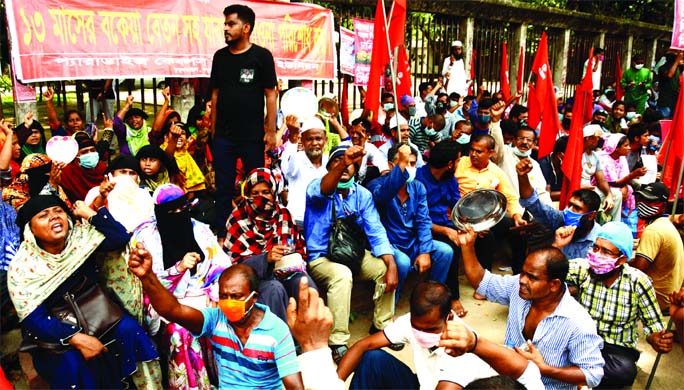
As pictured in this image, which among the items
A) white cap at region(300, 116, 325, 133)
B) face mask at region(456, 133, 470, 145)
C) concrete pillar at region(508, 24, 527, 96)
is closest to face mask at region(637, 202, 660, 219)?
face mask at region(456, 133, 470, 145)

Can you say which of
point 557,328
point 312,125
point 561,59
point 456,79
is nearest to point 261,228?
point 312,125

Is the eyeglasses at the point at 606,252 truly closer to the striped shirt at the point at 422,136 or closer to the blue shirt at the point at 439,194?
the blue shirt at the point at 439,194

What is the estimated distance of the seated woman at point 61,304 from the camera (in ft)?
10.1

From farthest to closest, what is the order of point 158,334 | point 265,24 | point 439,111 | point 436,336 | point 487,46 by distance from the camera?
point 487,46 → point 439,111 → point 265,24 → point 158,334 → point 436,336

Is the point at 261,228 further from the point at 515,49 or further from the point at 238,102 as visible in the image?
the point at 515,49

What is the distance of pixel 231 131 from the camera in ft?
16.7

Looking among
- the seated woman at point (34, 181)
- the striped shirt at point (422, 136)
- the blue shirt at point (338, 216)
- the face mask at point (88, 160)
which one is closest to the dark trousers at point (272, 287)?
the blue shirt at point (338, 216)

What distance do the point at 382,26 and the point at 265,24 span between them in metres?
2.49

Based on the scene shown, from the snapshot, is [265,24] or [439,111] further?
[439,111]

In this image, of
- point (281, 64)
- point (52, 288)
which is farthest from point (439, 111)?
point (52, 288)

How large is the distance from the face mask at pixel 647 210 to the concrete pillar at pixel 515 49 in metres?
7.84

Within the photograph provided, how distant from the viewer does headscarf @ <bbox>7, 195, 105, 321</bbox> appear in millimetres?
3051

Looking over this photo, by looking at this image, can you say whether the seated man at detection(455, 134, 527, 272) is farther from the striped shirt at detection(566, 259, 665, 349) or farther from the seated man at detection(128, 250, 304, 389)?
the seated man at detection(128, 250, 304, 389)

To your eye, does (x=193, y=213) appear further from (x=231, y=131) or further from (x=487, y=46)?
(x=487, y=46)
